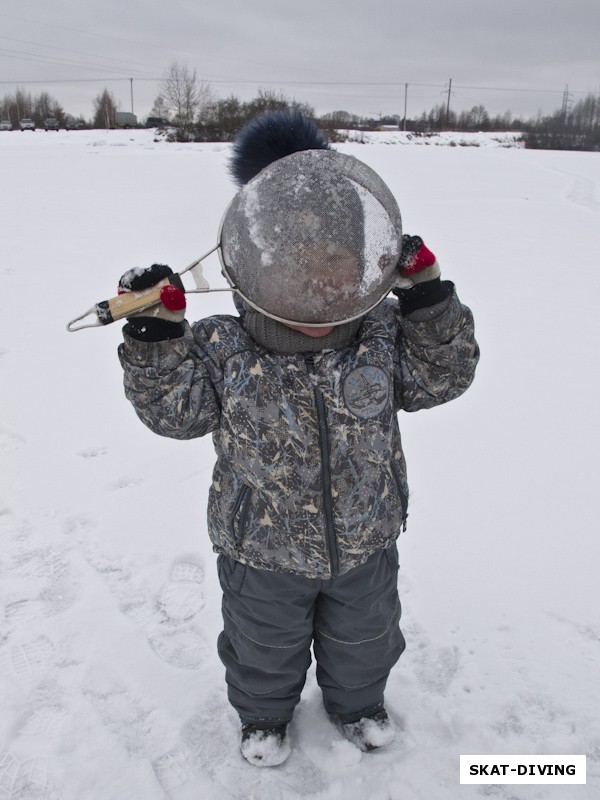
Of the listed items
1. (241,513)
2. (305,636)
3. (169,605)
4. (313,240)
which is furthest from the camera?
(169,605)

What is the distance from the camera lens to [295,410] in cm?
114

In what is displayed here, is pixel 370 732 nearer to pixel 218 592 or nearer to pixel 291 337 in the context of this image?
pixel 218 592

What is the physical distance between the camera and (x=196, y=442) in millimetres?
2703

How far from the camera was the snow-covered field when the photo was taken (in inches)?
54.5

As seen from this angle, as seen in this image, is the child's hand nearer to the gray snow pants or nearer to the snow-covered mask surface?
the snow-covered mask surface

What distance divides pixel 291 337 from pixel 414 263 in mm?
254

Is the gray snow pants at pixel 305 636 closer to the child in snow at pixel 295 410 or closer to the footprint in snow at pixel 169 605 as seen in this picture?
the child in snow at pixel 295 410

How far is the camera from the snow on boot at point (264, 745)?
4.49ft

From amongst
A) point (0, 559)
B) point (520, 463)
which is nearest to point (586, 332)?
point (520, 463)

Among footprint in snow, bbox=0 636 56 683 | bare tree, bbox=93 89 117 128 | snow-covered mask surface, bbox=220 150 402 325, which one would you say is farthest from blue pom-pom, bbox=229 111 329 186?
bare tree, bbox=93 89 117 128

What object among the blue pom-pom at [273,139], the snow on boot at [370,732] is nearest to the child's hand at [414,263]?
the blue pom-pom at [273,139]

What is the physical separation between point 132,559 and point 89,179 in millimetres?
8926

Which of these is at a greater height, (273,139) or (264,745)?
(273,139)

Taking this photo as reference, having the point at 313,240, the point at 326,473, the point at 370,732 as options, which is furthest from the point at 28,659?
the point at 313,240
